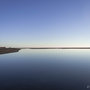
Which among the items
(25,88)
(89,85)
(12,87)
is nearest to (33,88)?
(25,88)

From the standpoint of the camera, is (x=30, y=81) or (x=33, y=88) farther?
(x=30, y=81)

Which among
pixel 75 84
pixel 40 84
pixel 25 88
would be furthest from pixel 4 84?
pixel 75 84

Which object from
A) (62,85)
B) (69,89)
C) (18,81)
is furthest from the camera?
(18,81)

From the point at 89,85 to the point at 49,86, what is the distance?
324 inches

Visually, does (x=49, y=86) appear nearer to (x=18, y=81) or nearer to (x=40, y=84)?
(x=40, y=84)

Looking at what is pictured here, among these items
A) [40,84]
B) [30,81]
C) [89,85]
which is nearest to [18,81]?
[30,81]

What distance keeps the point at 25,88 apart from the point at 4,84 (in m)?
4.96

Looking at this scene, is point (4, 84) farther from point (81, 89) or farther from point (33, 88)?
point (81, 89)

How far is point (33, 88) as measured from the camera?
103 ft

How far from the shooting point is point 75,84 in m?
34.3

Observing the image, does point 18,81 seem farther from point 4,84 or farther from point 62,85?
point 62,85

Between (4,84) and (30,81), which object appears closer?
(4,84)

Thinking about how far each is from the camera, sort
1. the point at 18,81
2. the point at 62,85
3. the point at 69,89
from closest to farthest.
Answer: the point at 69,89
the point at 62,85
the point at 18,81

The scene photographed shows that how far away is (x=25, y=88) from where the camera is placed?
3139 cm
